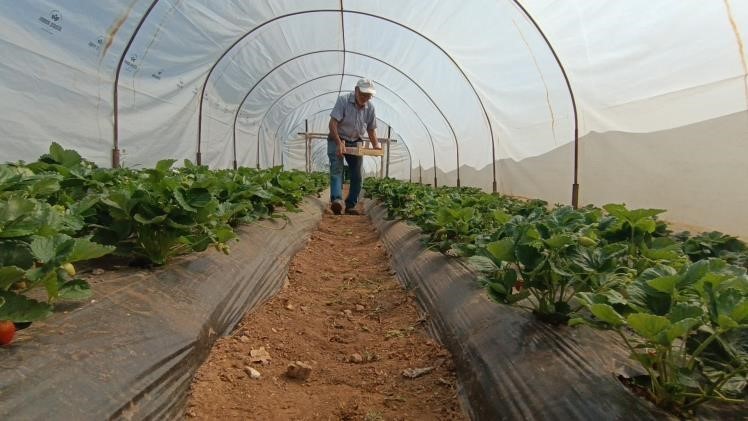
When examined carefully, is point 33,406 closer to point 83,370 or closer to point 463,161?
point 83,370

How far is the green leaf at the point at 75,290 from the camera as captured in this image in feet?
5.03

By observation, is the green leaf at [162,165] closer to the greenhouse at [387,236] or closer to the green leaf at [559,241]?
the greenhouse at [387,236]

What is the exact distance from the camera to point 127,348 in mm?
1556

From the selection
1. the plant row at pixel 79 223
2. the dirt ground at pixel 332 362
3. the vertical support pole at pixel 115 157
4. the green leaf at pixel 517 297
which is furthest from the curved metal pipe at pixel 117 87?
the green leaf at pixel 517 297

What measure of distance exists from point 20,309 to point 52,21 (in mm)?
4609

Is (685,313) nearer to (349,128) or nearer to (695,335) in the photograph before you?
(695,335)

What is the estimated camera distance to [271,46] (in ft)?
34.0

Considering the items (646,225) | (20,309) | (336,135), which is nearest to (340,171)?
(336,135)

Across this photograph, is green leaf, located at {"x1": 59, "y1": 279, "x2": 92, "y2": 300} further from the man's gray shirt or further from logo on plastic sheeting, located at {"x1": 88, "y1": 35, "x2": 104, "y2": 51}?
the man's gray shirt

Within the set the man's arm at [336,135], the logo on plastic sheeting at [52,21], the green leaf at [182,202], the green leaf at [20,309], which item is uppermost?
the logo on plastic sheeting at [52,21]

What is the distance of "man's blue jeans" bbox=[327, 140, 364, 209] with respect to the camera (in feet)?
23.8

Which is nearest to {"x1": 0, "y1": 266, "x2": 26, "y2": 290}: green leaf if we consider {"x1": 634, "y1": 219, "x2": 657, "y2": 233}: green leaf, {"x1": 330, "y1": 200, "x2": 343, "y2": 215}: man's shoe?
{"x1": 634, "y1": 219, "x2": 657, "y2": 233}: green leaf

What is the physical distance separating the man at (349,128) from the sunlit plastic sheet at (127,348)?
4.64m

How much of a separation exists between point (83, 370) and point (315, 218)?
5263mm
